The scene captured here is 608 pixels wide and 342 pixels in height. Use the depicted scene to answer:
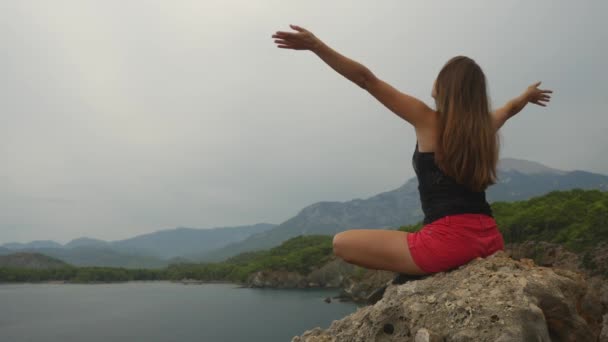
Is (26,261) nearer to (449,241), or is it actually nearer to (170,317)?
(170,317)

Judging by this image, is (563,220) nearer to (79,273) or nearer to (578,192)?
(578,192)

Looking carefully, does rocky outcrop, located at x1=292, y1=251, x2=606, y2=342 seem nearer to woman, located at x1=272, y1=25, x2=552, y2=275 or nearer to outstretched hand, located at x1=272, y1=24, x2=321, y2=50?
woman, located at x1=272, y1=25, x2=552, y2=275

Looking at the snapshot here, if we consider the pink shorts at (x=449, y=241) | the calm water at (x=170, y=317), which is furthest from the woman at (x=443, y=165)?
the calm water at (x=170, y=317)

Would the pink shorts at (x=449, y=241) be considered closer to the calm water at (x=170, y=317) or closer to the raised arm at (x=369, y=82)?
the raised arm at (x=369, y=82)

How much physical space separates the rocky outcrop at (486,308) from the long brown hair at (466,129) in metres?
0.73

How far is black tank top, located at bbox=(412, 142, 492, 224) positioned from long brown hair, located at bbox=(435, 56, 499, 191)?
0.18 ft

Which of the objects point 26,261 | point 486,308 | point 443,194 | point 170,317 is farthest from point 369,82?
point 26,261

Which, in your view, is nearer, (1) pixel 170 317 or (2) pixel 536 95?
(2) pixel 536 95

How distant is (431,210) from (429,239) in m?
0.24

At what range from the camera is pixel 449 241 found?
354 centimetres

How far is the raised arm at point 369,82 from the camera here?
3416 mm

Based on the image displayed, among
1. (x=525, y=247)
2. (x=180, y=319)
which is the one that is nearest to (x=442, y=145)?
(x=525, y=247)

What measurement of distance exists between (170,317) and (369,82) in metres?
60.4

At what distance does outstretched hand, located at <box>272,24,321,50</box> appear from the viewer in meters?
3.56
